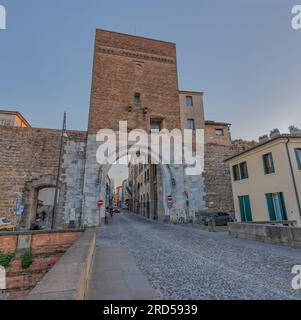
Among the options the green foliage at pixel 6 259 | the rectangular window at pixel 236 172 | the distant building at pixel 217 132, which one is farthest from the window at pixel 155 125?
the green foliage at pixel 6 259

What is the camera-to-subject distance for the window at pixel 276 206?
10344mm

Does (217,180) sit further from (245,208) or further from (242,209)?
(245,208)

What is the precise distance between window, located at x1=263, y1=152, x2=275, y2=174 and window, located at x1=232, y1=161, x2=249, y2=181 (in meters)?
1.60

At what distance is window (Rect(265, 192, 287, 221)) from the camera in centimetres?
1034

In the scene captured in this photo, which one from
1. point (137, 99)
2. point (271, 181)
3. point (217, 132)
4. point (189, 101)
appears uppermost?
point (189, 101)

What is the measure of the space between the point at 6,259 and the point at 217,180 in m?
17.0

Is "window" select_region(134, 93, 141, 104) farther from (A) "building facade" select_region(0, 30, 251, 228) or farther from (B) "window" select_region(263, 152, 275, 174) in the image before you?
(B) "window" select_region(263, 152, 275, 174)

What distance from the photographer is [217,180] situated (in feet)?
61.7

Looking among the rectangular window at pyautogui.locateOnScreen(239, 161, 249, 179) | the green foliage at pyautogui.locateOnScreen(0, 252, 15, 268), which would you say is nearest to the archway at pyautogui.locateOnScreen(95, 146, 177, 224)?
the rectangular window at pyautogui.locateOnScreen(239, 161, 249, 179)

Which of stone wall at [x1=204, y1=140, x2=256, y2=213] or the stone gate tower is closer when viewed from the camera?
the stone gate tower

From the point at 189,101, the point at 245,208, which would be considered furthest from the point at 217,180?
the point at 189,101

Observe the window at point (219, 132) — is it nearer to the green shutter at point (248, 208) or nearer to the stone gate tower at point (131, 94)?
the stone gate tower at point (131, 94)

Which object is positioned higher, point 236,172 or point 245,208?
point 236,172
